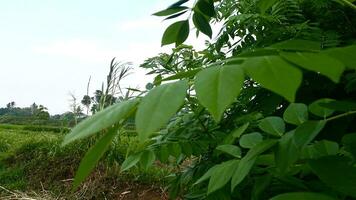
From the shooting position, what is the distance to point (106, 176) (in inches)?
192

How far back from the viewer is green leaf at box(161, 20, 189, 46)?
3.53 feet

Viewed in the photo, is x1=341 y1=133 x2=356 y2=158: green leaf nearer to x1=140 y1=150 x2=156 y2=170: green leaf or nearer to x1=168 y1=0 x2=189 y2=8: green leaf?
x1=168 y1=0 x2=189 y2=8: green leaf

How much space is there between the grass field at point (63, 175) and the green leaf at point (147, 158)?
79.7 inches

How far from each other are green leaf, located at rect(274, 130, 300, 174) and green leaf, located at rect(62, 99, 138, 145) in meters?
0.42

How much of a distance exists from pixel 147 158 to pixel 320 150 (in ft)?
2.02

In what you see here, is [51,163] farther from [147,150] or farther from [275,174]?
[275,174]

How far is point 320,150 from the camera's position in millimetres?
1002

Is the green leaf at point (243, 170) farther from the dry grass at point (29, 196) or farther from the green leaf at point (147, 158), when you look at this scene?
the dry grass at point (29, 196)

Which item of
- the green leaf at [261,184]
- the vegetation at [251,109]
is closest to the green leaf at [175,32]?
the vegetation at [251,109]

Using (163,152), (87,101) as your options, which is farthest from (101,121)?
(87,101)

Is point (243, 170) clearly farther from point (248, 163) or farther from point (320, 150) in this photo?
point (320, 150)

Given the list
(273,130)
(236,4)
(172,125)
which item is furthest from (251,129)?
(236,4)

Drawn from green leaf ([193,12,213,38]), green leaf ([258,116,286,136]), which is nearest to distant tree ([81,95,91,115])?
green leaf ([193,12,213,38])

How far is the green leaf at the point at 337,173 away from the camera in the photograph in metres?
0.77
